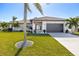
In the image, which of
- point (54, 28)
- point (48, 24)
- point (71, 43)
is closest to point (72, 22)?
point (54, 28)

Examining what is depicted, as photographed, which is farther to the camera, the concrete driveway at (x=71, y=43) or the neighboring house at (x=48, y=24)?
the neighboring house at (x=48, y=24)

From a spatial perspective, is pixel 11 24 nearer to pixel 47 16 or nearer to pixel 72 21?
pixel 47 16

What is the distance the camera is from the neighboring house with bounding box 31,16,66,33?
19050mm

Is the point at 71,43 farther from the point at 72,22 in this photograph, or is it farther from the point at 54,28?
the point at 72,22

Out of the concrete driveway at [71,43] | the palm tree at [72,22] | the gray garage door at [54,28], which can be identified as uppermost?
the palm tree at [72,22]

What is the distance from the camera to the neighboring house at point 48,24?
750 inches

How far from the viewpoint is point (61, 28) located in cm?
2038

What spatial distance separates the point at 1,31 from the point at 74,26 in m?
9.17

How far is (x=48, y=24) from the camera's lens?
19.4m

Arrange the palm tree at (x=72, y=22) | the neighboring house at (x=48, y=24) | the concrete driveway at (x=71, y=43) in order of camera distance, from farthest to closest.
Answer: the palm tree at (x=72, y=22) → the neighboring house at (x=48, y=24) → the concrete driveway at (x=71, y=43)

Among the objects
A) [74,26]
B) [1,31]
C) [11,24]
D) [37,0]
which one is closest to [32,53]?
[37,0]

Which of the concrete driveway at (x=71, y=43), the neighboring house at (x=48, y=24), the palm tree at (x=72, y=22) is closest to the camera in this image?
the concrete driveway at (x=71, y=43)

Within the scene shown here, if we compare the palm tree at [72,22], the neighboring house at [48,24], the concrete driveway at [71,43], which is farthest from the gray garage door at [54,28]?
the concrete driveway at [71,43]

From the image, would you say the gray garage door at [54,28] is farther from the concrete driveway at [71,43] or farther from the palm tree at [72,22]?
the concrete driveway at [71,43]
